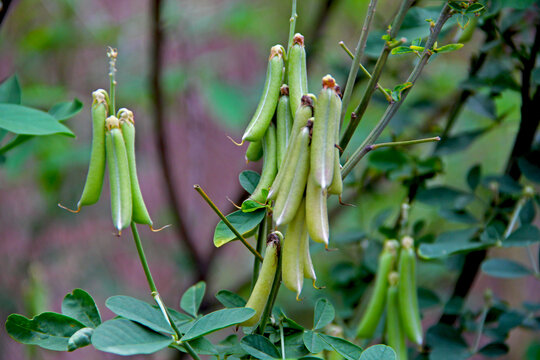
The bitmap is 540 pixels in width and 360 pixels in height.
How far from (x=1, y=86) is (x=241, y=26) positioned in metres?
0.88

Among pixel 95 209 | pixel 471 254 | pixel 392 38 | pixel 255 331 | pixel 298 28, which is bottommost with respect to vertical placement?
pixel 95 209

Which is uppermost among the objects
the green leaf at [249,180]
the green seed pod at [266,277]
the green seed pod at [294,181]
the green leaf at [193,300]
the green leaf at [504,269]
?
the green seed pod at [294,181]

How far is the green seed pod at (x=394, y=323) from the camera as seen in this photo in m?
0.73

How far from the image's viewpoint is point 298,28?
1.79 m

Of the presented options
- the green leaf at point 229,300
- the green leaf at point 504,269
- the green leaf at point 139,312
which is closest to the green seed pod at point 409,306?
the green leaf at point 504,269

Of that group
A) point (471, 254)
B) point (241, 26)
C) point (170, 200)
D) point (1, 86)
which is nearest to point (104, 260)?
point (170, 200)

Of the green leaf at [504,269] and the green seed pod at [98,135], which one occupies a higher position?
the green seed pod at [98,135]

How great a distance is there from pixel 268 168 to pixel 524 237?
18.7 inches

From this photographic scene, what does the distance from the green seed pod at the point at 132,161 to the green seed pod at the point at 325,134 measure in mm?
188

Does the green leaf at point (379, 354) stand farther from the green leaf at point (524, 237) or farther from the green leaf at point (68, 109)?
the green leaf at point (68, 109)

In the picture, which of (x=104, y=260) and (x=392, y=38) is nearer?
(x=392, y=38)

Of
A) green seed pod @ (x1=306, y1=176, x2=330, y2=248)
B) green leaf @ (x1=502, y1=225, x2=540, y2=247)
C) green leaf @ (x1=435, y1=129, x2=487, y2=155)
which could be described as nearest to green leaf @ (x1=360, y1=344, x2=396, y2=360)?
green seed pod @ (x1=306, y1=176, x2=330, y2=248)

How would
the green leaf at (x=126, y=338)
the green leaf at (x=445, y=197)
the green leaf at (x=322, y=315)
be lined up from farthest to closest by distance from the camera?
the green leaf at (x=445, y=197) → the green leaf at (x=322, y=315) → the green leaf at (x=126, y=338)

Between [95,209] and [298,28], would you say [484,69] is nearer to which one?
[298,28]
